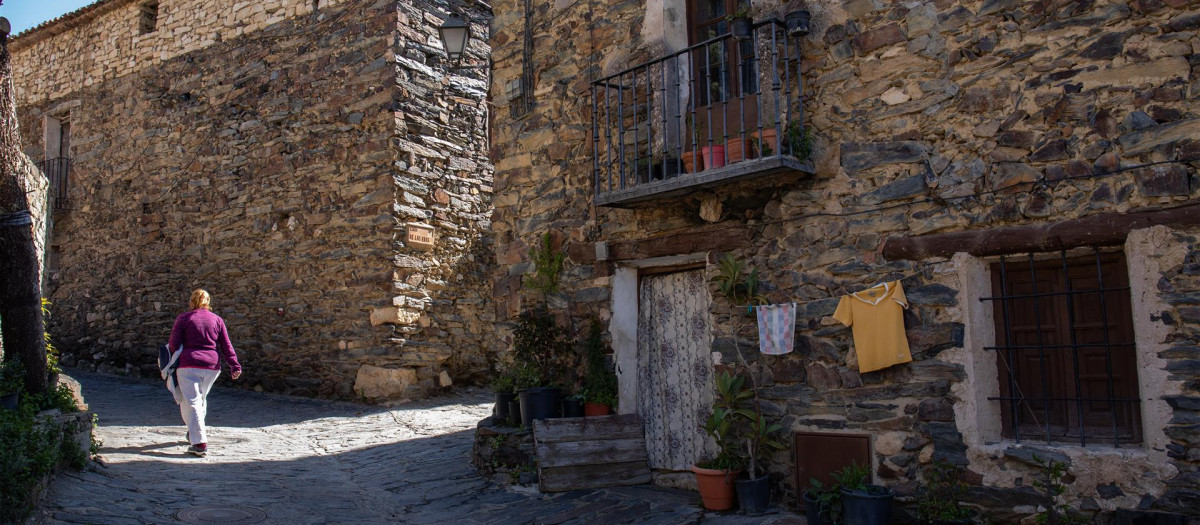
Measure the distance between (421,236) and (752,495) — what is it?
647 cm

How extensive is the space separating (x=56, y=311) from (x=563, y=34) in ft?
38.2

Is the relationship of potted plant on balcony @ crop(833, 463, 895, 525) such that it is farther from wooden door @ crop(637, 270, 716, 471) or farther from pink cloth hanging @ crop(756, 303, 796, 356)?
wooden door @ crop(637, 270, 716, 471)

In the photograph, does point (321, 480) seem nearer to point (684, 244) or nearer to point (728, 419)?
point (728, 419)

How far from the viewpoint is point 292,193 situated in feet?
37.9

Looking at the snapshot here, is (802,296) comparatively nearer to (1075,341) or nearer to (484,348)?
(1075,341)

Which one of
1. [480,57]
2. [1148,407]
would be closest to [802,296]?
[1148,407]

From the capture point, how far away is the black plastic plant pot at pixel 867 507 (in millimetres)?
4922

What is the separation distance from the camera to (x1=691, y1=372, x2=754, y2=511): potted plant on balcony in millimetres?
5816

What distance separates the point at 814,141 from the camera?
578 centimetres

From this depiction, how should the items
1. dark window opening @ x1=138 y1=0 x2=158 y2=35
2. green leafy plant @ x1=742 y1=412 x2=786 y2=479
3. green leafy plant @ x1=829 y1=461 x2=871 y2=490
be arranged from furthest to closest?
dark window opening @ x1=138 y1=0 x2=158 y2=35 → green leafy plant @ x1=742 y1=412 x2=786 y2=479 → green leafy plant @ x1=829 y1=461 x2=871 y2=490

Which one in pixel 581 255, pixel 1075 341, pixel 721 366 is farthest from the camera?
pixel 581 255

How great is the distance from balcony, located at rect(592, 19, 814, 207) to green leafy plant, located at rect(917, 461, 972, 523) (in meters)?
2.02

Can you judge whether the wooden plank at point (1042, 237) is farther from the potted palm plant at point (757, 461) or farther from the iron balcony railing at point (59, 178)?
the iron balcony railing at point (59, 178)

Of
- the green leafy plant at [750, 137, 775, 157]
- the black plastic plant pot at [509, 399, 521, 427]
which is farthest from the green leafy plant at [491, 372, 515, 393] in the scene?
the green leafy plant at [750, 137, 775, 157]
